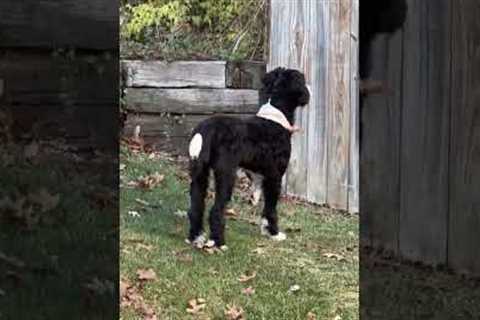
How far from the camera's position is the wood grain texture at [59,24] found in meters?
0.90

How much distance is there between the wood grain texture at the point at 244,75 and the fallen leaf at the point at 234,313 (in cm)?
230

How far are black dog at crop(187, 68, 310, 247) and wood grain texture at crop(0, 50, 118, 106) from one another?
2.12 meters

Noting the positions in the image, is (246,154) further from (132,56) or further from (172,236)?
(132,56)

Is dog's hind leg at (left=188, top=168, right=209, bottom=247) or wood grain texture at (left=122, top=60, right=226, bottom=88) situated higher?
wood grain texture at (left=122, top=60, right=226, bottom=88)

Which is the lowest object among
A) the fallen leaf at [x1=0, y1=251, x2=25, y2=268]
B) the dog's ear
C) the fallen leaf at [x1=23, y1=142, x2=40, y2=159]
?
the fallen leaf at [x1=0, y1=251, x2=25, y2=268]

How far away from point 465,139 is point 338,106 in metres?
3.31

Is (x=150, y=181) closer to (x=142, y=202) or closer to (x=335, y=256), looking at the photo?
(x=142, y=202)

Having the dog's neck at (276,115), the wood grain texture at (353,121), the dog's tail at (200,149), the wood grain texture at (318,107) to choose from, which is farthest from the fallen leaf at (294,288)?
the wood grain texture at (318,107)

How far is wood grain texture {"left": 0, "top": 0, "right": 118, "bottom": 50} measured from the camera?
90cm

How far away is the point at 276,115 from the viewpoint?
3.28 m

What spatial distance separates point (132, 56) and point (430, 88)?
4.06 metres

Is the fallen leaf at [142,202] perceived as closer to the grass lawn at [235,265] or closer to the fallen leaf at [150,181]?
the grass lawn at [235,265]

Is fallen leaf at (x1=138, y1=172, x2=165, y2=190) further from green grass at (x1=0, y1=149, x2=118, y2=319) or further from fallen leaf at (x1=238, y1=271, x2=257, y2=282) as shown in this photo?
green grass at (x1=0, y1=149, x2=118, y2=319)

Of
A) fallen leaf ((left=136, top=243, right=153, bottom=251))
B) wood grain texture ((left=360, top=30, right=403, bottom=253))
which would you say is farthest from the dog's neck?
wood grain texture ((left=360, top=30, right=403, bottom=253))
